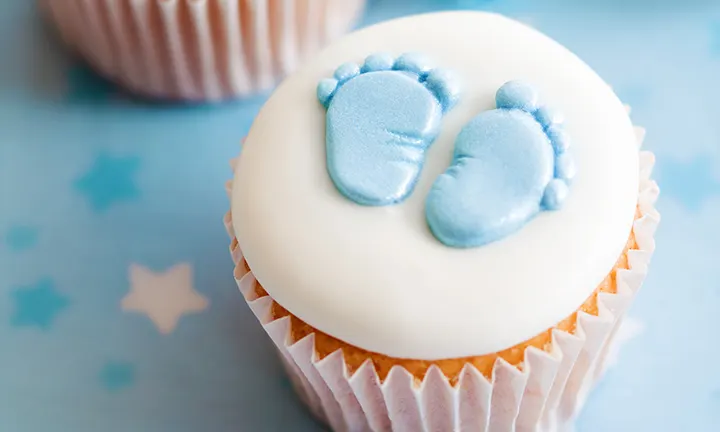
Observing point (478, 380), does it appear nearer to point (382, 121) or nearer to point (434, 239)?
point (434, 239)

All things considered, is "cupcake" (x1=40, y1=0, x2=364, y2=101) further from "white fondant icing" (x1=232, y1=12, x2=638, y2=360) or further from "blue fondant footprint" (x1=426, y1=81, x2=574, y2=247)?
"blue fondant footprint" (x1=426, y1=81, x2=574, y2=247)

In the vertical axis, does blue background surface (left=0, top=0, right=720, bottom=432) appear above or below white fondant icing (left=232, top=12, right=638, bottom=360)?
below

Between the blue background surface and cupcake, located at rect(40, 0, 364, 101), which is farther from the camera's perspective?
cupcake, located at rect(40, 0, 364, 101)

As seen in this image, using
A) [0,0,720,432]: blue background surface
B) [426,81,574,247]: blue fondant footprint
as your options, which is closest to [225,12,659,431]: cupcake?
[426,81,574,247]: blue fondant footprint

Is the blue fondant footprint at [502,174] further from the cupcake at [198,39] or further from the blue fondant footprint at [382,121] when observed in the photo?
the cupcake at [198,39]

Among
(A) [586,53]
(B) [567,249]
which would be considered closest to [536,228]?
(B) [567,249]

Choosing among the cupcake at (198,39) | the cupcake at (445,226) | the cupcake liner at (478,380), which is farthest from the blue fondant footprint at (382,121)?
the cupcake at (198,39)
